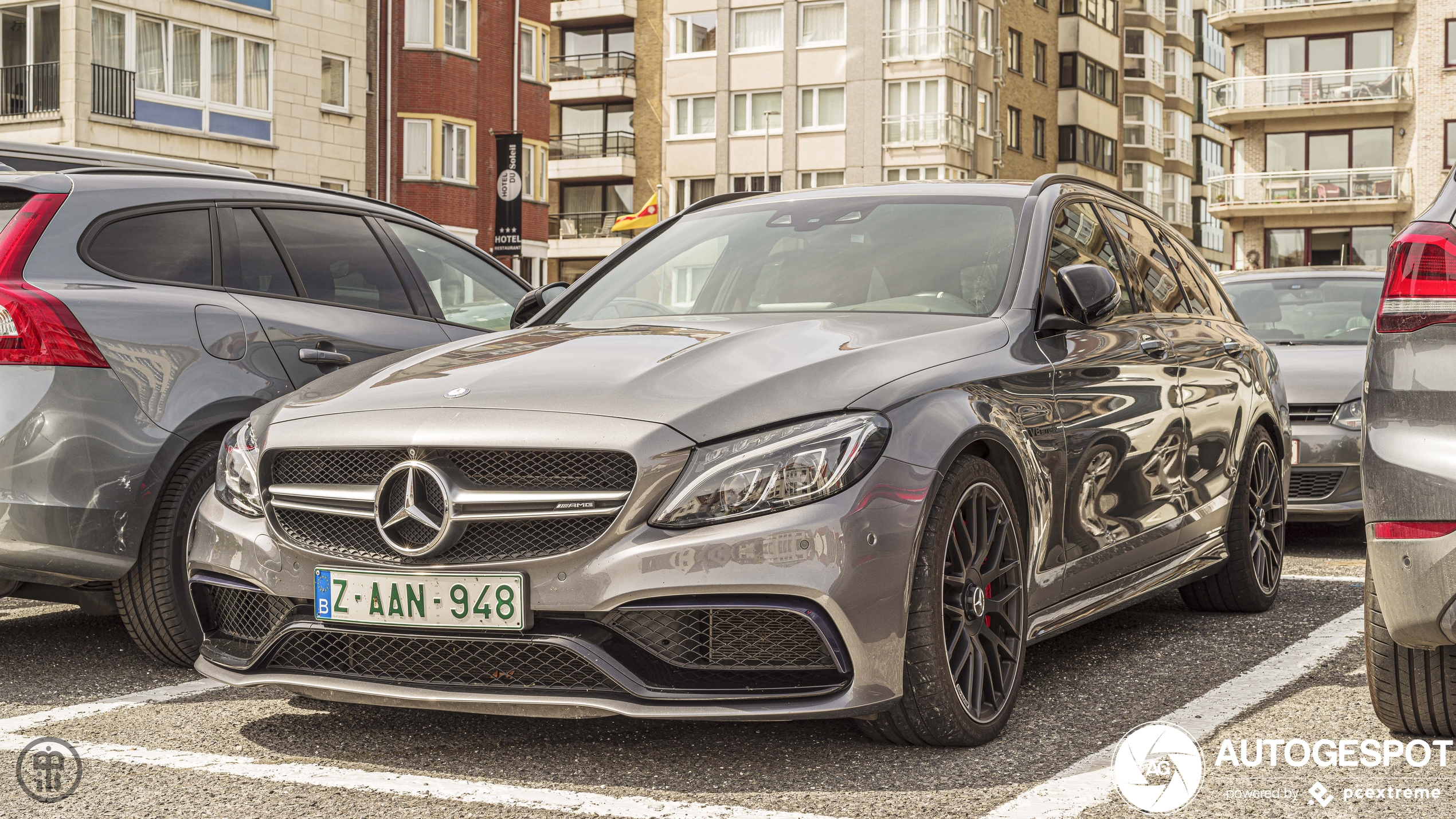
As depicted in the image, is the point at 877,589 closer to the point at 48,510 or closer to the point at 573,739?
the point at 573,739

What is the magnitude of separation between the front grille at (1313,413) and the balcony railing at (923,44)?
160ft

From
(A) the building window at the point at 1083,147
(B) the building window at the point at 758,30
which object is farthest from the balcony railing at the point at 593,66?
(A) the building window at the point at 1083,147

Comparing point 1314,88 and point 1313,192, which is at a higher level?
point 1314,88

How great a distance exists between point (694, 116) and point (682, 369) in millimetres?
57968

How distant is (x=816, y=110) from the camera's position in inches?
2280

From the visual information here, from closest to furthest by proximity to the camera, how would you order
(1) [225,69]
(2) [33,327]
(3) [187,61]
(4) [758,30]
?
(2) [33,327] < (3) [187,61] < (1) [225,69] < (4) [758,30]

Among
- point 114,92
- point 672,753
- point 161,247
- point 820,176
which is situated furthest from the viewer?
point 820,176

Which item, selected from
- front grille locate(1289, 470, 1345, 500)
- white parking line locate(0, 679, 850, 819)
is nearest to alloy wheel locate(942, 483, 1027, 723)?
white parking line locate(0, 679, 850, 819)

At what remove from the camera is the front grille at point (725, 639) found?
3783 millimetres

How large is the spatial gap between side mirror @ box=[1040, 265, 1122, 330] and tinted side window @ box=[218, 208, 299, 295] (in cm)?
283

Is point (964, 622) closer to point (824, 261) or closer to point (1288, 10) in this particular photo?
point (824, 261)

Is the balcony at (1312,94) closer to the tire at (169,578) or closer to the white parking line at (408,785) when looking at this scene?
the tire at (169,578)

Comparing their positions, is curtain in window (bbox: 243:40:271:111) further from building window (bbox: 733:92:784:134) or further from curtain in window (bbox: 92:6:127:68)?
building window (bbox: 733:92:784:134)

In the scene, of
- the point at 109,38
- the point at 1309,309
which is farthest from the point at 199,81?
the point at 1309,309
